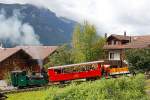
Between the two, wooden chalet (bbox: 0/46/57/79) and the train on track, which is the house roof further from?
the train on track

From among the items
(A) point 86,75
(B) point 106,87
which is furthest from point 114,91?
(A) point 86,75

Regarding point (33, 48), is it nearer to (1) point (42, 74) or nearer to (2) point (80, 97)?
(1) point (42, 74)

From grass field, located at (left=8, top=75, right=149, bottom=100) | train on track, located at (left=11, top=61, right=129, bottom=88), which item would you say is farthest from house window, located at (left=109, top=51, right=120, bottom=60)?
grass field, located at (left=8, top=75, right=149, bottom=100)

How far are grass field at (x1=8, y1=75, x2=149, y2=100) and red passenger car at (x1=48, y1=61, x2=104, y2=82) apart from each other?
2355cm

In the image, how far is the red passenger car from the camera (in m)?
55.3

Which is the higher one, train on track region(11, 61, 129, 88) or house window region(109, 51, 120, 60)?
house window region(109, 51, 120, 60)

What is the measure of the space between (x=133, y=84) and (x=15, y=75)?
26.1 meters

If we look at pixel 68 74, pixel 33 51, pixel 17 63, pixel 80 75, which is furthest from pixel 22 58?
pixel 80 75

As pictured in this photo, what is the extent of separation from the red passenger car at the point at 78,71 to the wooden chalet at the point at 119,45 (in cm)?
2288

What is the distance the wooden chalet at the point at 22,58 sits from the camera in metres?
77.9

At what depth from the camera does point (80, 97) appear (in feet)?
86.6

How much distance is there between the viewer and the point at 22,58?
81.9 meters

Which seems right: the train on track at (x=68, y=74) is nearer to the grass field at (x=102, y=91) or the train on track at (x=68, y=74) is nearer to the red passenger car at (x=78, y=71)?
the red passenger car at (x=78, y=71)

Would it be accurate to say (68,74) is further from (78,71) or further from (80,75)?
(80,75)
